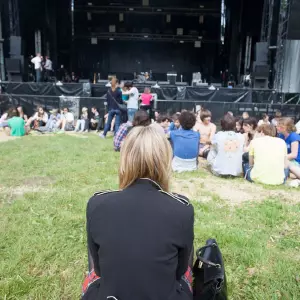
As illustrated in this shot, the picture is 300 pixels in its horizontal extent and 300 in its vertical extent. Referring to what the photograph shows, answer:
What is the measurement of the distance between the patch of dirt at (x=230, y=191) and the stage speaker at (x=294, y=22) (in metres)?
9.88

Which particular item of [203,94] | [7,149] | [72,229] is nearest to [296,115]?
[203,94]

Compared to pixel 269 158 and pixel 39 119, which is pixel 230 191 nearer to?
pixel 269 158

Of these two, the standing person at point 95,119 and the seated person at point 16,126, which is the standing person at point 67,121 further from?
the seated person at point 16,126

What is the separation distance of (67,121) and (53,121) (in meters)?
0.43

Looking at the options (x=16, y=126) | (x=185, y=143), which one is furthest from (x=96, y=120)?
(x=185, y=143)

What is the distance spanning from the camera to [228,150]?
16.5ft

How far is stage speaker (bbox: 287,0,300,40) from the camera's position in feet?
41.1

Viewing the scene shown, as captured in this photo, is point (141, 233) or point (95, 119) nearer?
point (141, 233)

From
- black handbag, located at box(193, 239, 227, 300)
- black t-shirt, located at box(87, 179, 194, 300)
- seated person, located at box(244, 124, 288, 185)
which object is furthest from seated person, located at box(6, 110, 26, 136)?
black t-shirt, located at box(87, 179, 194, 300)

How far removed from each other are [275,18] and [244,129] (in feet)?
33.4

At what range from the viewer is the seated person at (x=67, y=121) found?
1114cm

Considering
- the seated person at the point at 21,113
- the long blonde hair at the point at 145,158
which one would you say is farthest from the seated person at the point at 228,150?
the seated person at the point at 21,113

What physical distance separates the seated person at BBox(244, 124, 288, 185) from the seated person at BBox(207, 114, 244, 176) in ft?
0.93

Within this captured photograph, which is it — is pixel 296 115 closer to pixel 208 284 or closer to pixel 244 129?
pixel 244 129
